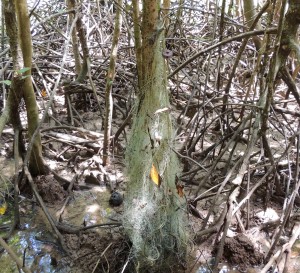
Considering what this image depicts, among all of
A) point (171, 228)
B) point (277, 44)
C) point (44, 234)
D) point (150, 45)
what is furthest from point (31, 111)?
point (277, 44)

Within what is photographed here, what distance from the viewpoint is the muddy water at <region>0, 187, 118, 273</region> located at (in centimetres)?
193

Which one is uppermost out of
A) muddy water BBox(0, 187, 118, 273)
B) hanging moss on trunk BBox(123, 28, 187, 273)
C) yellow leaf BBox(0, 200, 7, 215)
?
hanging moss on trunk BBox(123, 28, 187, 273)

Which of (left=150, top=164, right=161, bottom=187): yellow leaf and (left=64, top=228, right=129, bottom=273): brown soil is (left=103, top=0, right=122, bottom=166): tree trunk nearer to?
(left=64, top=228, right=129, bottom=273): brown soil

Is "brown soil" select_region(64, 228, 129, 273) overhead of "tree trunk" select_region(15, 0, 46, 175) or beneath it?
beneath

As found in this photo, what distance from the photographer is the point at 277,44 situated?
1781 millimetres

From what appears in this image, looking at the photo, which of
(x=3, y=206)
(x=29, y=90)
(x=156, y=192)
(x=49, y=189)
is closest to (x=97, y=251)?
(x=156, y=192)

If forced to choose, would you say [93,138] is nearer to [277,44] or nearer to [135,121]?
[135,121]

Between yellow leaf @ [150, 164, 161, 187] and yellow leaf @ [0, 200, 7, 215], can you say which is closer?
yellow leaf @ [150, 164, 161, 187]

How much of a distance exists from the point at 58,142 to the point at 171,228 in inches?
61.1

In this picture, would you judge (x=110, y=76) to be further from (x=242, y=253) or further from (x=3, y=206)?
(x=242, y=253)

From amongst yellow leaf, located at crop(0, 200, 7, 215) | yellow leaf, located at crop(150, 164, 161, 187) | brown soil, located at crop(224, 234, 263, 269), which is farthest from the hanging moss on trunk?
yellow leaf, located at crop(0, 200, 7, 215)

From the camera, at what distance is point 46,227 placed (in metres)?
2.22

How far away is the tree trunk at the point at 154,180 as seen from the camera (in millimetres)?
1717

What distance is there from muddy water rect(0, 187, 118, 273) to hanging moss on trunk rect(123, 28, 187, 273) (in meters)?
0.41
